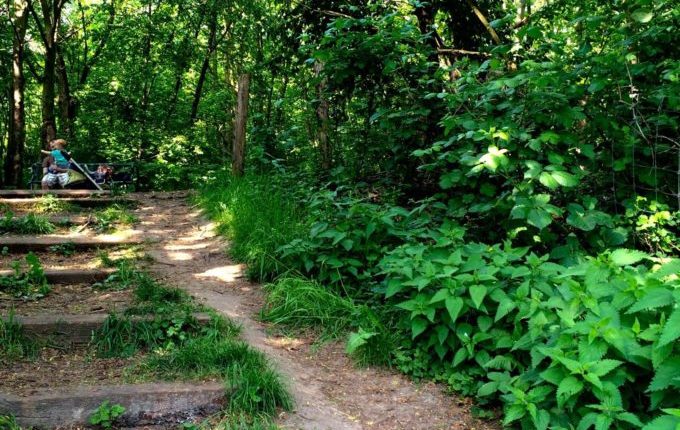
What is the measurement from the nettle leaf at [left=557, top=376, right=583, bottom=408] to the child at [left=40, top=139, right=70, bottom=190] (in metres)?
9.21

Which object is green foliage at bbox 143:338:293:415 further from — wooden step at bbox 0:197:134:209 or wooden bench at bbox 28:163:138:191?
wooden bench at bbox 28:163:138:191

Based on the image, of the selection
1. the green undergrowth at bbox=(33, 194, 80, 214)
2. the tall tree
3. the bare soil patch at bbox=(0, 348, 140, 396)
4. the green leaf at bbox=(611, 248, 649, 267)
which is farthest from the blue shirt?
the green leaf at bbox=(611, 248, 649, 267)

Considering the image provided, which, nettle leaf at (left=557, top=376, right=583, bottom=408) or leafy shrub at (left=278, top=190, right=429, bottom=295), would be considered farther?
leafy shrub at (left=278, top=190, right=429, bottom=295)

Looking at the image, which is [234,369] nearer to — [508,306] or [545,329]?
[508,306]

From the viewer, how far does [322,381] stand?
11.5 feet

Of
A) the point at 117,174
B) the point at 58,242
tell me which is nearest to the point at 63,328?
the point at 58,242

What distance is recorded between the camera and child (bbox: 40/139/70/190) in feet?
29.9

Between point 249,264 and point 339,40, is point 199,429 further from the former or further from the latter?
point 339,40

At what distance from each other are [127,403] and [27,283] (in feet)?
7.55

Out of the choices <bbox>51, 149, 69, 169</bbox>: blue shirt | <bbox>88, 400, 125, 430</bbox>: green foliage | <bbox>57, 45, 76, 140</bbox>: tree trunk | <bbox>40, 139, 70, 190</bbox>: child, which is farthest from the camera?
<bbox>57, 45, 76, 140</bbox>: tree trunk

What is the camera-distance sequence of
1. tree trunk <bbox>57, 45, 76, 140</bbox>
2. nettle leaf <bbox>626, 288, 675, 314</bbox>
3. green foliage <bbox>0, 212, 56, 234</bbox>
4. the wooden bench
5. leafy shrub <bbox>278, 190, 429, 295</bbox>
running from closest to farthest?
nettle leaf <bbox>626, 288, 675, 314</bbox> < leafy shrub <bbox>278, 190, 429, 295</bbox> < green foliage <bbox>0, 212, 56, 234</bbox> < the wooden bench < tree trunk <bbox>57, 45, 76, 140</bbox>

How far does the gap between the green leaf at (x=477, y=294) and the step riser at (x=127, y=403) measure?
1.67 metres

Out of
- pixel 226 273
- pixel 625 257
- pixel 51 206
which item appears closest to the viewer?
pixel 625 257

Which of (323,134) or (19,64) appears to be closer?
(323,134)
